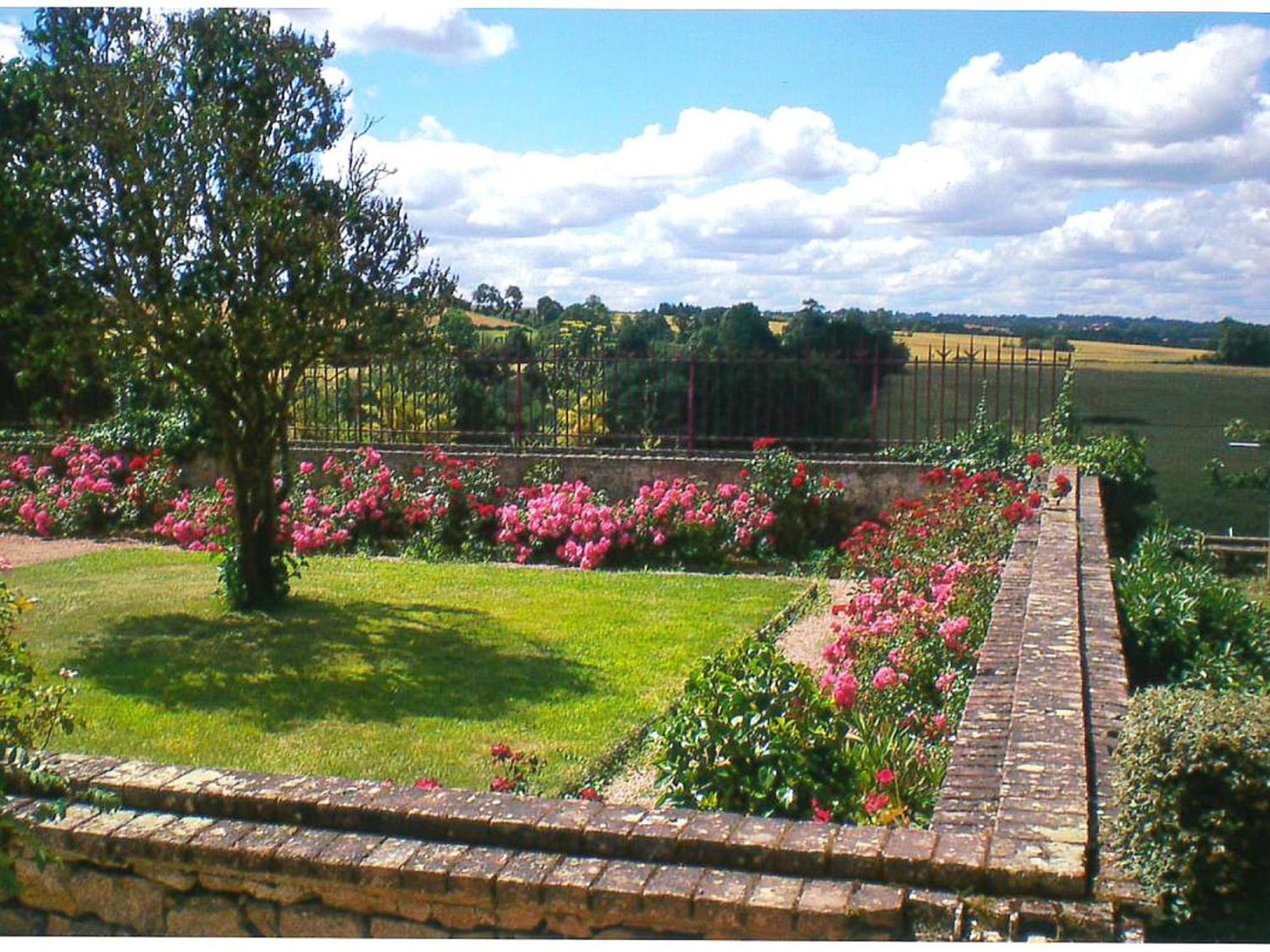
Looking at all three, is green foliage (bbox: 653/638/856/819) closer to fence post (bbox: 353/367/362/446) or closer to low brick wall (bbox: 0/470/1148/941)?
low brick wall (bbox: 0/470/1148/941)

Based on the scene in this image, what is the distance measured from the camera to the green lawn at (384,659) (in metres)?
6.02

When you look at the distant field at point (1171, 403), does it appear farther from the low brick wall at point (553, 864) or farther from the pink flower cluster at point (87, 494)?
the low brick wall at point (553, 864)

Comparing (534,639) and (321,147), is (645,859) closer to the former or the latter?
(534,639)

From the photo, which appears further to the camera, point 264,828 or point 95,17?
point 95,17

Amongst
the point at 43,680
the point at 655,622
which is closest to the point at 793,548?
the point at 655,622

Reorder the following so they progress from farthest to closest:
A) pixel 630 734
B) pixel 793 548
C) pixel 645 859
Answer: pixel 793 548
pixel 630 734
pixel 645 859

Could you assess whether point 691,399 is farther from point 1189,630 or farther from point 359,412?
point 1189,630

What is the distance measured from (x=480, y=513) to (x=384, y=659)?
4.47 m

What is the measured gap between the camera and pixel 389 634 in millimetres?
8383

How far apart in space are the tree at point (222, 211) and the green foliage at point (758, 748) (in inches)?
187

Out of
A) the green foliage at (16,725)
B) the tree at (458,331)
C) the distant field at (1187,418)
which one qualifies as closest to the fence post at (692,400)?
the tree at (458,331)

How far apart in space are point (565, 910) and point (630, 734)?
3.28 meters

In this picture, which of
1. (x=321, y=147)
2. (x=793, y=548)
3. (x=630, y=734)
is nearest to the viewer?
(x=630, y=734)

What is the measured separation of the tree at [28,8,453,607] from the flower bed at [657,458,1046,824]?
4029mm
